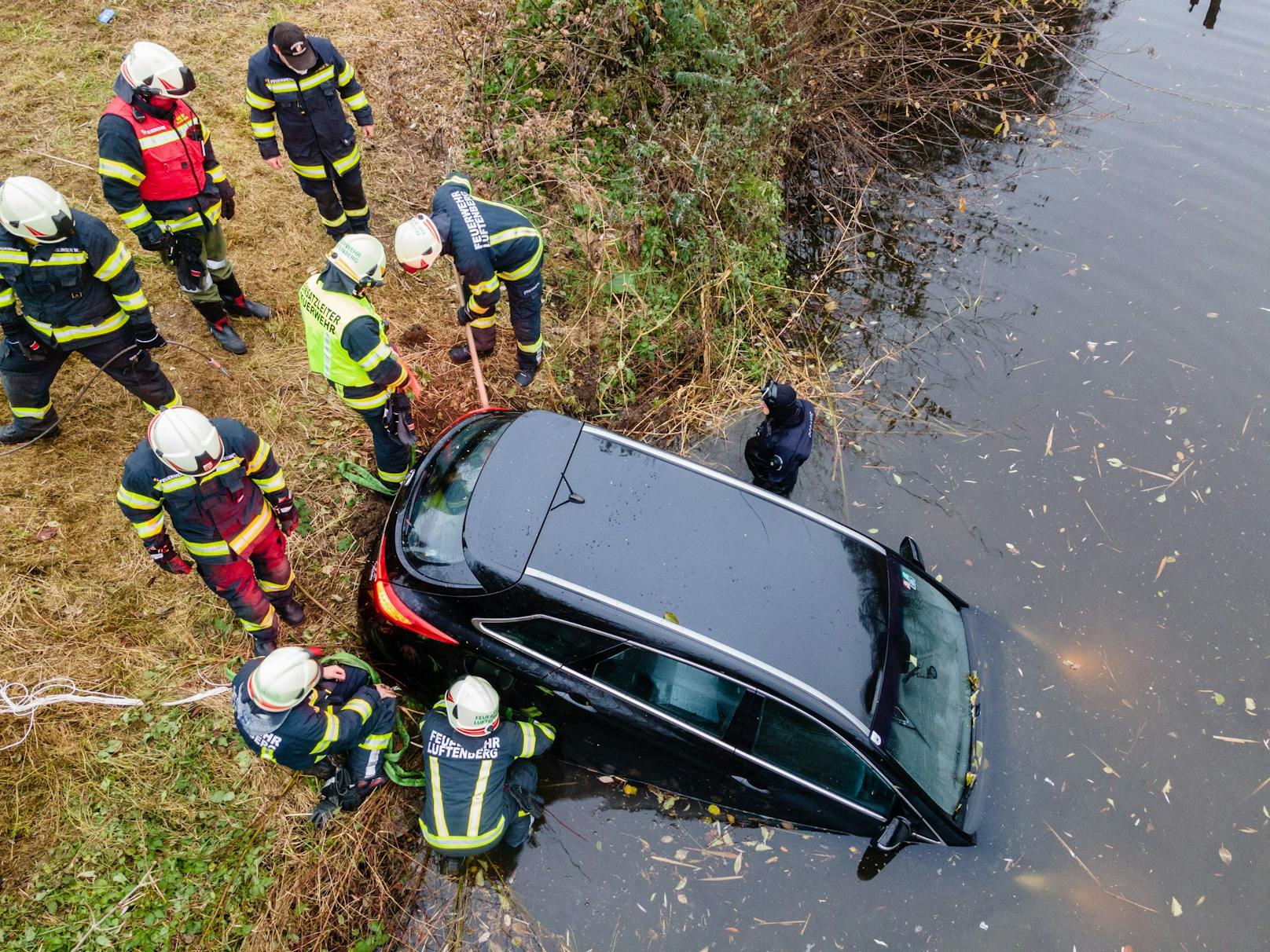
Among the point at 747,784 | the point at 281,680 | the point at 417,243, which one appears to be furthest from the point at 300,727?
the point at 417,243

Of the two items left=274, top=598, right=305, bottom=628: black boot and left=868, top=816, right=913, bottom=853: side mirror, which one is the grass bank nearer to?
left=274, top=598, right=305, bottom=628: black boot

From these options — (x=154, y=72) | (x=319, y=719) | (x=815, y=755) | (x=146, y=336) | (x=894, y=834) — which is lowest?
(x=894, y=834)

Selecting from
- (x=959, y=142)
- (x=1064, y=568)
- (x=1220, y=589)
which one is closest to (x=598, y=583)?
(x=1064, y=568)

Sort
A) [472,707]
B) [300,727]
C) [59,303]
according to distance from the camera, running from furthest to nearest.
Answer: [59,303]
[472,707]
[300,727]

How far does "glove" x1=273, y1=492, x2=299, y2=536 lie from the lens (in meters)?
4.07

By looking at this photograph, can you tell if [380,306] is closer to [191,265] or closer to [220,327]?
[220,327]

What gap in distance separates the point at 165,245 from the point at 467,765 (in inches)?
158

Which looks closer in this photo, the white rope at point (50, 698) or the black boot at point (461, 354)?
the white rope at point (50, 698)

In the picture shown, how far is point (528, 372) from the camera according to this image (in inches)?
214

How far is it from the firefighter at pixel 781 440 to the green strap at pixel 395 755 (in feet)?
8.45

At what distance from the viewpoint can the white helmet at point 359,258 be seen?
3869 millimetres

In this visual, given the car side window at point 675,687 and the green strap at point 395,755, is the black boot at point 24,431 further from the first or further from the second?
the car side window at point 675,687

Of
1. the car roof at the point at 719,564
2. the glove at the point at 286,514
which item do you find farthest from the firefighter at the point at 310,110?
the car roof at the point at 719,564

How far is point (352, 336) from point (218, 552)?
137cm
